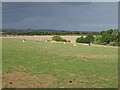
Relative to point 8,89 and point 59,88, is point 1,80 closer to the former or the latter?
point 8,89

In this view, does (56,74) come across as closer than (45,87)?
No

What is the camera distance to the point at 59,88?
32.0 ft

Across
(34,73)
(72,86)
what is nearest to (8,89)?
(72,86)

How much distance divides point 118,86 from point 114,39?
1777 inches

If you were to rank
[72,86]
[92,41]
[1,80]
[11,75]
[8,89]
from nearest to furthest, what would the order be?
[8,89], [72,86], [1,80], [11,75], [92,41]

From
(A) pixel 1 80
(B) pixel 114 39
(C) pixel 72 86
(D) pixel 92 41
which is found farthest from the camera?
(D) pixel 92 41

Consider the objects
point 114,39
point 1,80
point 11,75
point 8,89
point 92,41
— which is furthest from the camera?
point 92,41

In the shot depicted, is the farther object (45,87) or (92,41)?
(92,41)

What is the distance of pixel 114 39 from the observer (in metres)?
54.4

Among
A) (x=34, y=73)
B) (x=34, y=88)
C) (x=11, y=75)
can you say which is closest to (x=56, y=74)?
(x=34, y=73)

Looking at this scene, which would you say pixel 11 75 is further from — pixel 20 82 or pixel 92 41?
pixel 92 41

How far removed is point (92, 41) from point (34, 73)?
151ft

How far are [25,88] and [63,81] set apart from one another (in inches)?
84.7

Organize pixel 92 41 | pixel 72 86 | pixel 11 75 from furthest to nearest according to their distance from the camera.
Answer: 1. pixel 92 41
2. pixel 11 75
3. pixel 72 86
